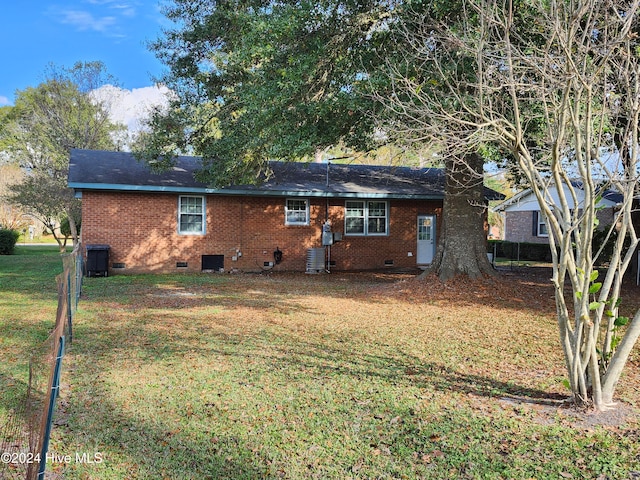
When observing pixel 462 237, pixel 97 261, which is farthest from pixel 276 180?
pixel 462 237

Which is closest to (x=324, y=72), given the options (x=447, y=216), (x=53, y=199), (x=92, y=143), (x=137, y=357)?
(x=447, y=216)

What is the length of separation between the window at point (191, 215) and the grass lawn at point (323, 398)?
724 centimetres

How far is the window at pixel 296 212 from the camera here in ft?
57.6

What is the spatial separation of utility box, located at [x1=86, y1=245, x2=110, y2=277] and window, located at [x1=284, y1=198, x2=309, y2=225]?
232 inches

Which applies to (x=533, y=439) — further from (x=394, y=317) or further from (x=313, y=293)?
(x=313, y=293)

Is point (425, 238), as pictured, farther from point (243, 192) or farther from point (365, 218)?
point (243, 192)

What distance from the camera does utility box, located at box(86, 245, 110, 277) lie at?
47.6 feet

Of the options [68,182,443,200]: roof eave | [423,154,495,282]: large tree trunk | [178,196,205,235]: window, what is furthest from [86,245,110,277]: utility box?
[423,154,495,282]: large tree trunk

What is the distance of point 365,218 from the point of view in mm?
18469

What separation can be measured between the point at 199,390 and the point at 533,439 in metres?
2.96

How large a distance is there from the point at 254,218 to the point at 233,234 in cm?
90

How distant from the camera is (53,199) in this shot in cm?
2394

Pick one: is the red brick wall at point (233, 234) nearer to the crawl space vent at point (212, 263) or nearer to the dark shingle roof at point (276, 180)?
the crawl space vent at point (212, 263)

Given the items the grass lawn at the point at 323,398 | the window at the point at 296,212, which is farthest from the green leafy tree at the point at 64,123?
the grass lawn at the point at 323,398
